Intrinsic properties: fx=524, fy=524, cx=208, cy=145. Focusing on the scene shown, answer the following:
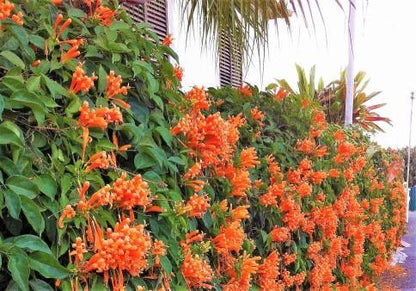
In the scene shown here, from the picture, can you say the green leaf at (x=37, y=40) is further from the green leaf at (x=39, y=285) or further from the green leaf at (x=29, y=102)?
the green leaf at (x=39, y=285)

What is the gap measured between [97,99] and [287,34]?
1.78m

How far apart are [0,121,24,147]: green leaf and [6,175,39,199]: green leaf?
2.9 inches

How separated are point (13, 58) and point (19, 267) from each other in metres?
0.50

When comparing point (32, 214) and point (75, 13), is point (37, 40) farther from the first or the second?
point (32, 214)

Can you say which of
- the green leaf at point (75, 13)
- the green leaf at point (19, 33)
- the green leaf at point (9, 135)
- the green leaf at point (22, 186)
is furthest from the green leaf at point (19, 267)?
the green leaf at point (75, 13)

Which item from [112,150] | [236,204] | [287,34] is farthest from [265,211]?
[112,150]

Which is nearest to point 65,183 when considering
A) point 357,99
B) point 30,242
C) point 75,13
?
point 30,242

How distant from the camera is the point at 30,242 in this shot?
3.47 feet

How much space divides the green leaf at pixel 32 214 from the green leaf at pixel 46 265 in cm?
5

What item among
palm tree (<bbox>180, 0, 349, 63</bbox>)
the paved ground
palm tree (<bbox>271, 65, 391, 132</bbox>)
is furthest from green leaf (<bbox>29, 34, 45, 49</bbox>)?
A: palm tree (<bbox>271, 65, 391, 132</bbox>)

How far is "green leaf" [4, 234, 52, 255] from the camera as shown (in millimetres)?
1042

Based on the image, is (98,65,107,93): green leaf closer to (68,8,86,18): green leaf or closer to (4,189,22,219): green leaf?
(68,8,86,18): green leaf

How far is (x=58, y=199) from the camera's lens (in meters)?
1.18

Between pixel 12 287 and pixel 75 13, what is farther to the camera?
pixel 75 13
